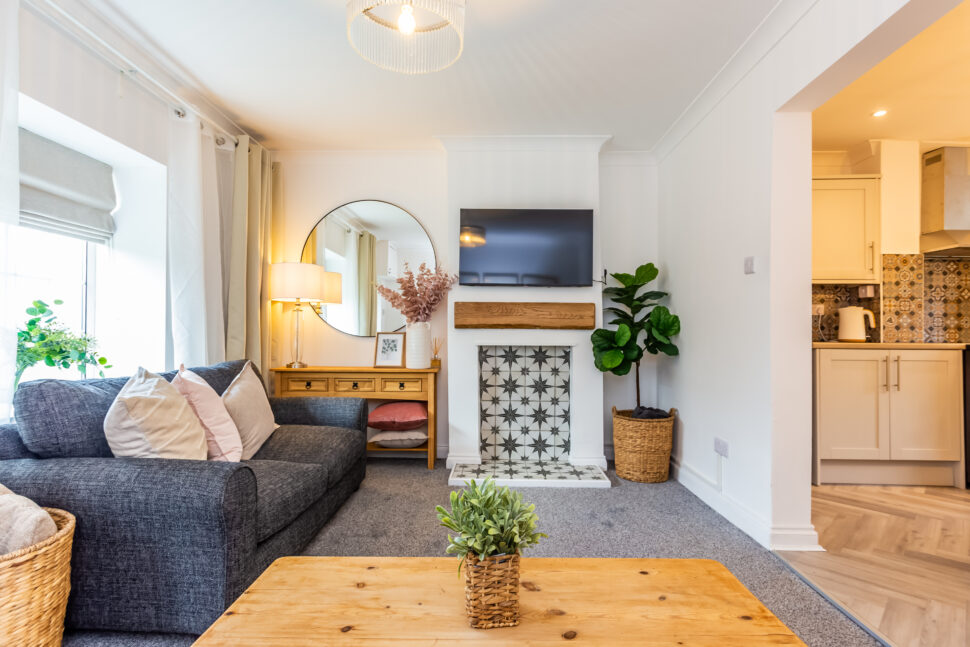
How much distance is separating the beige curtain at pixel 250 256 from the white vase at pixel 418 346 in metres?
1.06

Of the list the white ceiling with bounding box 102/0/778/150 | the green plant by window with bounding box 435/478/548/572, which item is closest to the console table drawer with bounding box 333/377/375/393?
the white ceiling with bounding box 102/0/778/150

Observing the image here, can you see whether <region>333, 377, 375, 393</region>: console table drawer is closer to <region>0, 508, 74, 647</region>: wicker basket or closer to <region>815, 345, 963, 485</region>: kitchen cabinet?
<region>0, 508, 74, 647</region>: wicker basket

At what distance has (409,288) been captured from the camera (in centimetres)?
373

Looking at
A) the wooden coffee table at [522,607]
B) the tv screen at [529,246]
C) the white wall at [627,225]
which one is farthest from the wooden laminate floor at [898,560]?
the tv screen at [529,246]

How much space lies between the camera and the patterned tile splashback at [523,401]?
3.85m

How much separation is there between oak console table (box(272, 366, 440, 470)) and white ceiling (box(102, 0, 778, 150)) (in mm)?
1739

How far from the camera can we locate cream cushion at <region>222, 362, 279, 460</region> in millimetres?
2428

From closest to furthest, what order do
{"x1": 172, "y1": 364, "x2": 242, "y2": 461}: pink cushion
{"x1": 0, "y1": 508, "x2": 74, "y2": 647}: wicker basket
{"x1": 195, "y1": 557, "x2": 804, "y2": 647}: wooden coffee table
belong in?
{"x1": 195, "y1": 557, "x2": 804, "y2": 647}: wooden coffee table, {"x1": 0, "y1": 508, "x2": 74, "y2": 647}: wicker basket, {"x1": 172, "y1": 364, "x2": 242, "y2": 461}: pink cushion

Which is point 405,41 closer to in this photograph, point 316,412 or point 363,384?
point 316,412

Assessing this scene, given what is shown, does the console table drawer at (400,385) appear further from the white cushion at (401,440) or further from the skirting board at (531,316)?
the skirting board at (531,316)

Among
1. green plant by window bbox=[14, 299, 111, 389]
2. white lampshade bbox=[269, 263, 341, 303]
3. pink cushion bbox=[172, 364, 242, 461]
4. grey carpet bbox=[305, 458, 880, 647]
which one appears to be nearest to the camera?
grey carpet bbox=[305, 458, 880, 647]

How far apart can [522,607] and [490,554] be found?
192 mm

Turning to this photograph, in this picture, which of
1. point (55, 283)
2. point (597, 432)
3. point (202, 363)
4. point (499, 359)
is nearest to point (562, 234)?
point (499, 359)

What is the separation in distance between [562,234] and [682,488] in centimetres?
193
